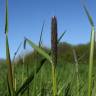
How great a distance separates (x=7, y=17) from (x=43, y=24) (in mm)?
438

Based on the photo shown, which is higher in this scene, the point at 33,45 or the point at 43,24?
the point at 43,24

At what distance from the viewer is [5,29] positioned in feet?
2.85

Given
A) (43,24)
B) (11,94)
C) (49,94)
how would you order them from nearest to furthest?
1. (11,94)
2. (43,24)
3. (49,94)

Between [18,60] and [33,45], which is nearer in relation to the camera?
[33,45]

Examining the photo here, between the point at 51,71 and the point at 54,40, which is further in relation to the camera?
the point at 51,71

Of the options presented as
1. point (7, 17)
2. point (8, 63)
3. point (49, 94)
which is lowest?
point (49, 94)

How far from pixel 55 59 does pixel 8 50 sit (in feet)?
0.39

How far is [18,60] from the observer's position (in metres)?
2.00

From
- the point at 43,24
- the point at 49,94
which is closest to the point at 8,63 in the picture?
the point at 43,24

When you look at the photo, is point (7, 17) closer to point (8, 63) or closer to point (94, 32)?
point (8, 63)

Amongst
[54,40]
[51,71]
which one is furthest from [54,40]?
[51,71]

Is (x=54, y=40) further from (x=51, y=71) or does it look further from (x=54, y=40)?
(x=51, y=71)

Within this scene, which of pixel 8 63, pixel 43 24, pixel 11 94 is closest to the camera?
pixel 8 63

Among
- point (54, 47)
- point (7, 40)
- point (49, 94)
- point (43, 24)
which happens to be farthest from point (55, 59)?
point (49, 94)
